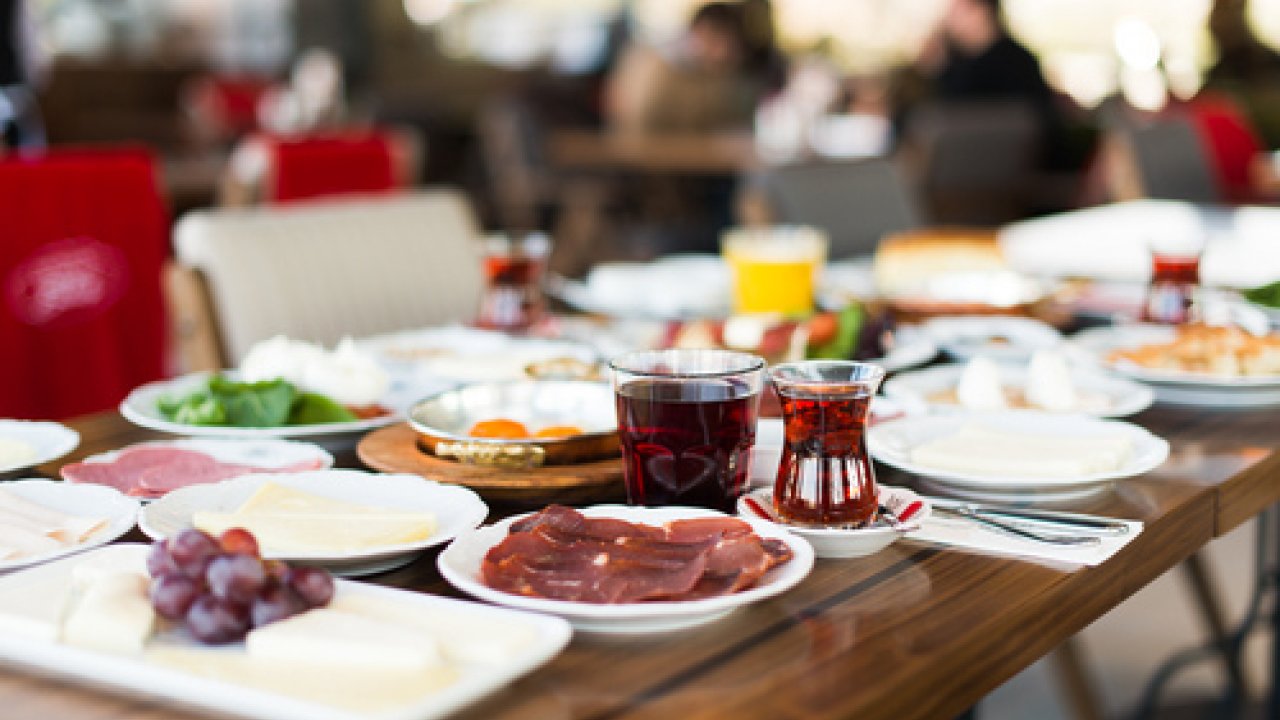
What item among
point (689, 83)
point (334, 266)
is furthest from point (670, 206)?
point (334, 266)

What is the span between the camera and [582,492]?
1.11 m

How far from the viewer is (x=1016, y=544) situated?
1011mm

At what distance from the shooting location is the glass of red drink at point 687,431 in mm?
1052

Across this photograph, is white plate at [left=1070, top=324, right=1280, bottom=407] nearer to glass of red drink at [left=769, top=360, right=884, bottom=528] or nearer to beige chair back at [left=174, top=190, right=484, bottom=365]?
glass of red drink at [left=769, top=360, right=884, bottom=528]

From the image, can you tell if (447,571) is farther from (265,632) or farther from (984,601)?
(984,601)

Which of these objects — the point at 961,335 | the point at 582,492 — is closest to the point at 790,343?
the point at 961,335

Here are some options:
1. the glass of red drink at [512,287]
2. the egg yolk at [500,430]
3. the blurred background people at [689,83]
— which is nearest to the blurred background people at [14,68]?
the blurred background people at [689,83]

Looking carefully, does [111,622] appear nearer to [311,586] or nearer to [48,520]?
[311,586]

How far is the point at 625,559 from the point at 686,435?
0.64 feet

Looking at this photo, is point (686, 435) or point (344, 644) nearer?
point (344, 644)

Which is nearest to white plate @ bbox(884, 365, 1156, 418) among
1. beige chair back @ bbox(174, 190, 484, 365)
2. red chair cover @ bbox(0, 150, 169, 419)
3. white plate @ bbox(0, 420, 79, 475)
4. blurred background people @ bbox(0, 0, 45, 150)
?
white plate @ bbox(0, 420, 79, 475)

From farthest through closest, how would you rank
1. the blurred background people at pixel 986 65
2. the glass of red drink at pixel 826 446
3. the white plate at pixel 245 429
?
the blurred background people at pixel 986 65
the white plate at pixel 245 429
the glass of red drink at pixel 826 446

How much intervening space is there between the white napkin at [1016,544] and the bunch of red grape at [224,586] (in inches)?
17.2

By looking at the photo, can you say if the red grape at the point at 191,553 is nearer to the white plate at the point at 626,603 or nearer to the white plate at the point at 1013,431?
the white plate at the point at 626,603
